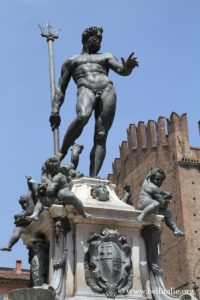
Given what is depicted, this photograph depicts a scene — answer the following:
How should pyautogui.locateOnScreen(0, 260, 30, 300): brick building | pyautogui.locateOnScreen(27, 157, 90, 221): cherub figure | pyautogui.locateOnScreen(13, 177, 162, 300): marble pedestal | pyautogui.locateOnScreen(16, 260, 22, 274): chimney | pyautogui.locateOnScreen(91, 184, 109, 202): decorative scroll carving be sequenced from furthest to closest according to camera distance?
pyautogui.locateOnScreen(16, 260, 22, 274): chimney < pyautogui.locateOnScreen(0, 260, 30, 300): brick building < pyautogui.locateOnScreen(91, 184, 109, 202): decorative scroll carving < pyautogui.locateOnScreen(27, 157, 90, 221): cherub figure < pyautogui.locateOnScreen(13, 177, 162, 300): marble pedestal

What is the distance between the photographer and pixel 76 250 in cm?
682

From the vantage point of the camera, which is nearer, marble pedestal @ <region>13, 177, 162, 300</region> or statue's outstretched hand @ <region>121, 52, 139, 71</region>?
marble pedestal @ <region>13, 177, 162, 300</region>

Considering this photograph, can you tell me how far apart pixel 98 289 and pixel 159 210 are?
4.30ft

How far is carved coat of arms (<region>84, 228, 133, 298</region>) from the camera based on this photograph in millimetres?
6719

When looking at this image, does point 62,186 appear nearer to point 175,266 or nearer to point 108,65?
point 108,65

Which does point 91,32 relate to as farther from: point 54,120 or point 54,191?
point 54,191

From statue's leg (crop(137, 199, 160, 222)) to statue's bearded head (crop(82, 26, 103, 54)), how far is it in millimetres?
2382

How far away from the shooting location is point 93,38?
27.6 feet

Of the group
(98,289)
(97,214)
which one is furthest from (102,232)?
(98,289)

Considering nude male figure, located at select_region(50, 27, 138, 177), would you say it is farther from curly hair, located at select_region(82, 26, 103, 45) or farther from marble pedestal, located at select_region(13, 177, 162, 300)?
marble pedestal, located at select_region(13, 177, 162, 300)

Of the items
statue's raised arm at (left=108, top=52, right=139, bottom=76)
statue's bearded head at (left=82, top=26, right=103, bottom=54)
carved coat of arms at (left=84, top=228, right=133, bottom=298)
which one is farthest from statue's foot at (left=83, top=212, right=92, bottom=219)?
statue's bearded head at (left=82, top=26, right=103, bottom=54)

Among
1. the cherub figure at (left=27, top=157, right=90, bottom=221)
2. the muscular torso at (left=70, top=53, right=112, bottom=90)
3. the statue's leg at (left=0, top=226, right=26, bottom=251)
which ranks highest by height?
the muscular torso at (left=70, top=53, right=112, bottom=90)

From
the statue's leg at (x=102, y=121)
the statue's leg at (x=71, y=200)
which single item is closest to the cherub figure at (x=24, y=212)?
the statue's leg at (x=71, y=200)

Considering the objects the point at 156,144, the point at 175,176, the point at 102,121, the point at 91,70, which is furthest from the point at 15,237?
the point at 156,144
